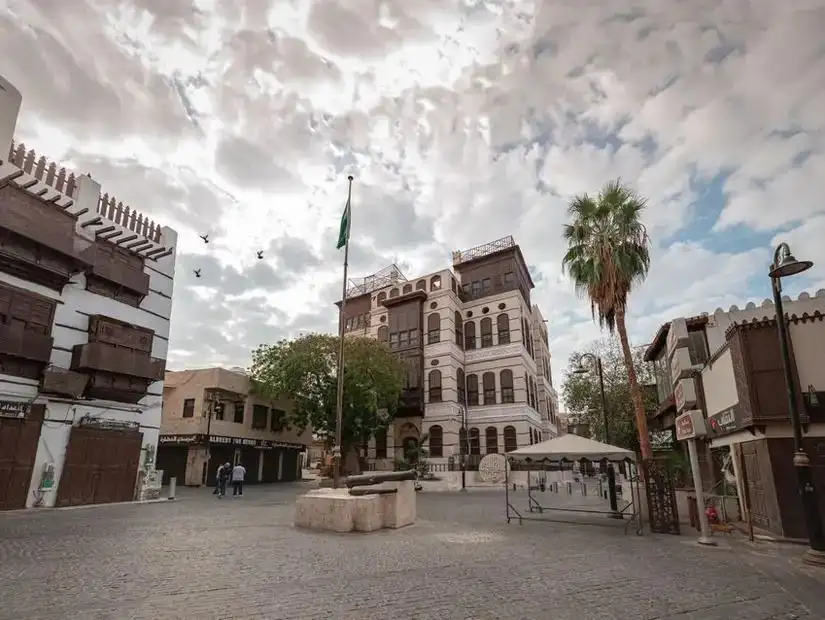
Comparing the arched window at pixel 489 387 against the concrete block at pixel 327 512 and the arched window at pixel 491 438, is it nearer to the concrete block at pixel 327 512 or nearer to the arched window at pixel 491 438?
the arched window at pixel 491 438

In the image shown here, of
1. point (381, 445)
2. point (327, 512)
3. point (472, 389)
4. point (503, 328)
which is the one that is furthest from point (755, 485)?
point (381, 445)

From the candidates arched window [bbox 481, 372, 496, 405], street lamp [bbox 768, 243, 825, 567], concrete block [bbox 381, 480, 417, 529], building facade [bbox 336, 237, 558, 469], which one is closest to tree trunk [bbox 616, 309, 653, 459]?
street lamp [bbox 768, 243, 825, 567]

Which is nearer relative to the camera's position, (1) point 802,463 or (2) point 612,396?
(1) point 802,463

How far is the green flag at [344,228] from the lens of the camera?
18.2m

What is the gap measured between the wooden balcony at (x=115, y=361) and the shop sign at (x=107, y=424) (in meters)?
1.92

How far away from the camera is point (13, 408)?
15859 mm

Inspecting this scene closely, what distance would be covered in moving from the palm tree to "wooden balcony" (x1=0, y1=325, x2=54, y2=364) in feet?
62.3

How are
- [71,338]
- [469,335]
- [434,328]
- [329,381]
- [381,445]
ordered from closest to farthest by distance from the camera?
1. [71,338]
2. [329,381]
3. [434,328]
4. [381,445]
5. [469,335]

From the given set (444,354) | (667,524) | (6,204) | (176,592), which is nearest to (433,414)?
(444,354)

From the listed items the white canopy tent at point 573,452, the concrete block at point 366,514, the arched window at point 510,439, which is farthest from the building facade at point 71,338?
the arched window at point 510,439

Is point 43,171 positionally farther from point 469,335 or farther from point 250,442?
point 469,335

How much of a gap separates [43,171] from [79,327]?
237 inches

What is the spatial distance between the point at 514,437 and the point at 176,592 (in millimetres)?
31313

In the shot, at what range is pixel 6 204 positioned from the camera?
1563cm
